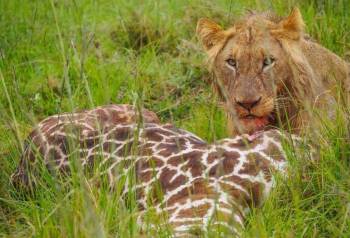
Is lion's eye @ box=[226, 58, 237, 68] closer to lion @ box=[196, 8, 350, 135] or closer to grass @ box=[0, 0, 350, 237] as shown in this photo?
lion @ box=[196, 8, 350, 135]

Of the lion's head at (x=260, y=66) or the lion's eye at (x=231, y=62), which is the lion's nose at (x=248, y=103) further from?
the lion's eye at (x=231, y=62)

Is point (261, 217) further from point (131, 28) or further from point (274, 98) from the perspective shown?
point (131, 28)

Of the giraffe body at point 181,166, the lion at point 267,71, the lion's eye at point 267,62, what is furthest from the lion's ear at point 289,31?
the giraffe body at point 181,166

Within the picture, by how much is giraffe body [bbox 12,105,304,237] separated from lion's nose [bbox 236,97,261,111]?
392mm

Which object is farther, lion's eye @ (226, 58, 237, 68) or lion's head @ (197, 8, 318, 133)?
lion's eye @ (226, 58, 237, 68)

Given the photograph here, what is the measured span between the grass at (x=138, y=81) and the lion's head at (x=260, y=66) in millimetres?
244

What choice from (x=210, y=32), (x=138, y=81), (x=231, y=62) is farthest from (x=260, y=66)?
(x=138, y=81)

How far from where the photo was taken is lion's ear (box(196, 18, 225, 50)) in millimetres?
5156

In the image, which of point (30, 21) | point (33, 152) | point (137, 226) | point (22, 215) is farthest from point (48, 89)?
point (137, 226)

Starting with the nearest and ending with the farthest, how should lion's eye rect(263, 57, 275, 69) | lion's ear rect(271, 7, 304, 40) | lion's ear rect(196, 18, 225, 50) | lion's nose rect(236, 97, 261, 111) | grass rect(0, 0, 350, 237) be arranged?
1. grass rect(0, 0, 350, 237)
2. lion's nose rect(236, 97, 261, 111)
3. lion's eye rect(263, 57, 275, 69)
4. lion's ear rect(271, 7, 304, 40)
5. lion's ear rect(196, 18, 225, 50)

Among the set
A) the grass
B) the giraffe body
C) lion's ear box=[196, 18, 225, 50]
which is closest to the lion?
lion's ear box=[196, 18, 225, 50]

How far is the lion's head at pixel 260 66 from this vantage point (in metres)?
4.72

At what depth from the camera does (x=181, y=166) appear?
13.2 ft

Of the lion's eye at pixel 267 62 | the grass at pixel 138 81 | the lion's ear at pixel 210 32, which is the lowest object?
the grass at pixel 138 81
